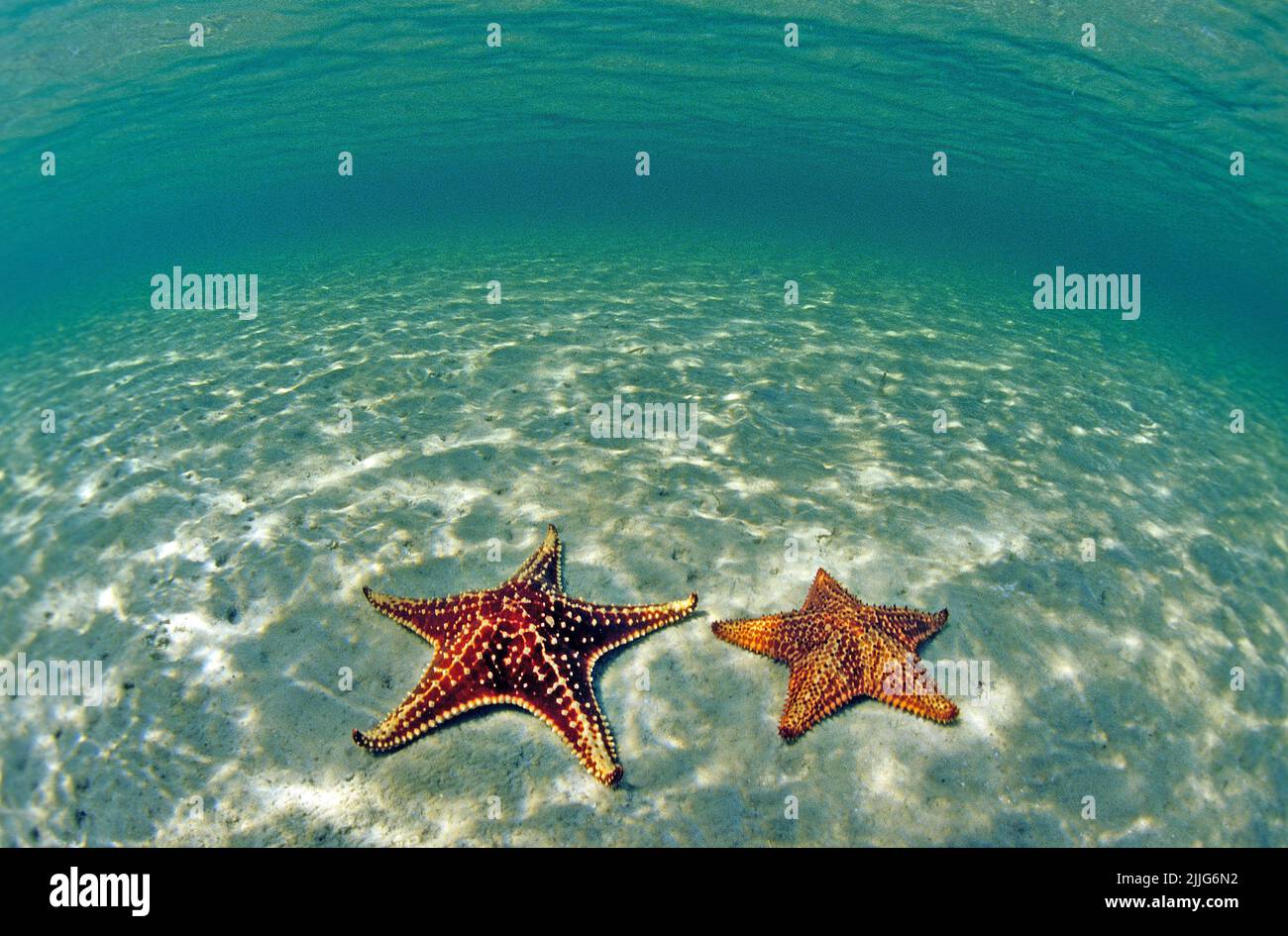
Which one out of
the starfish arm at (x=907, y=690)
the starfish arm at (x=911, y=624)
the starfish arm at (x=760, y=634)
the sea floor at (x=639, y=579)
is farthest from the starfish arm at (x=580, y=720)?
the starfish arm at (x=911, y=624)

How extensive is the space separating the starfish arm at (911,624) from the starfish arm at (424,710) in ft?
10.0

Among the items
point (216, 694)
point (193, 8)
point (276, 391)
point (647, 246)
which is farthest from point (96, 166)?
point (216, 694)

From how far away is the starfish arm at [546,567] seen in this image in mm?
5215

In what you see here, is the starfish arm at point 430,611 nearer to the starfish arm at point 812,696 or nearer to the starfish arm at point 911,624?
the starfish arm at point 812,696

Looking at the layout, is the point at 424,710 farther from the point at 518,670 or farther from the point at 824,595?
the point at 824,595

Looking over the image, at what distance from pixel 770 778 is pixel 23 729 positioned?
5835mm

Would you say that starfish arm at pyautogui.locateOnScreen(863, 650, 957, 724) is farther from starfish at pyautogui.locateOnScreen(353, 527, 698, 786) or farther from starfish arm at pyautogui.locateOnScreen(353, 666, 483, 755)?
starfish arm at pyautogui.locateOnScreen(353, 666, 483, 755)

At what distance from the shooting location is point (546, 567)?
17.9 ft

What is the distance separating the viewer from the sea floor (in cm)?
424

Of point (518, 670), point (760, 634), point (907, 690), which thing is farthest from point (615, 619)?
point (907, 690)

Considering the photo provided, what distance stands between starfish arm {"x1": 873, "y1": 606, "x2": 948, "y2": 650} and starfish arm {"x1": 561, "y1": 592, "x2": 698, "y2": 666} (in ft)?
5.09

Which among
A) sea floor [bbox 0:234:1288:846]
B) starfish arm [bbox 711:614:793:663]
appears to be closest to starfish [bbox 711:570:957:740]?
starfish arm [bbox 711:614:793:663]

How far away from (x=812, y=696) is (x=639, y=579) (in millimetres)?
1949
